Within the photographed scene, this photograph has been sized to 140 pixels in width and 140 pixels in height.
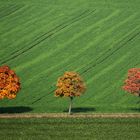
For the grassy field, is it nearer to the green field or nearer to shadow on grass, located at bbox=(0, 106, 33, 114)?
shadow on grass, located at bbox=(0, 106, 33, 114)

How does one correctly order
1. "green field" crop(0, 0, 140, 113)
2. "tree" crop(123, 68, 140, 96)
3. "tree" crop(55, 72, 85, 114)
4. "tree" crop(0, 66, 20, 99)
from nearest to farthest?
"tree" crop(0, 66, 20, 99), "tree" crop(55, 72, 85, 114), "tree" crop(123, 68, 140, 96), "green field" crop(0, 0, 140, 113)

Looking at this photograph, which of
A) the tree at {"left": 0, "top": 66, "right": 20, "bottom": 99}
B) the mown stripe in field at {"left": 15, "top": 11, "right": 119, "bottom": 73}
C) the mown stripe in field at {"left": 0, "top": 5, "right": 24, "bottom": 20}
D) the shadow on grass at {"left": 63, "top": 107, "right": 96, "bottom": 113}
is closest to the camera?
the tree at {"left": 0, "top": 66, "right": 20, "bottom": 99}

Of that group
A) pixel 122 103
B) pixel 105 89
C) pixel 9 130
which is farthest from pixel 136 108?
pixel 9 130

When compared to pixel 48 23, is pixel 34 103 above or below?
below

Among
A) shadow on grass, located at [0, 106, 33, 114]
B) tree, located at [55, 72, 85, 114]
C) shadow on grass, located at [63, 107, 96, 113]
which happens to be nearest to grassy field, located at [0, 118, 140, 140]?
tree, located at [55, 72, 85, 114]

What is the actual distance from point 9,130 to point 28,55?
53.7m

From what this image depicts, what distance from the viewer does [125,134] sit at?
229ft

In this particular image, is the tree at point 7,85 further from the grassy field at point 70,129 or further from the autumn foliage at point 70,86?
the grassy field at point 70,129

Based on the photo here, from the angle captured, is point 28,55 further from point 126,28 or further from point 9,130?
point 9,130

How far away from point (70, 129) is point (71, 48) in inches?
2149

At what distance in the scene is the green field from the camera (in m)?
103

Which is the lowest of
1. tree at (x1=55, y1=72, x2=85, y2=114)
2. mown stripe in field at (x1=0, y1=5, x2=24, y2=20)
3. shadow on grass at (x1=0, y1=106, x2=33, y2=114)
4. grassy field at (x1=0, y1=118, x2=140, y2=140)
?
shadow on grass at (x1=0, y1=106, x2=33, y2=114)

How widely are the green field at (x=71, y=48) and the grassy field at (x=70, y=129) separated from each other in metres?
14.2

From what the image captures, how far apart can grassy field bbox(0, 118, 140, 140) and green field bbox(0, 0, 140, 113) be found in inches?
559
